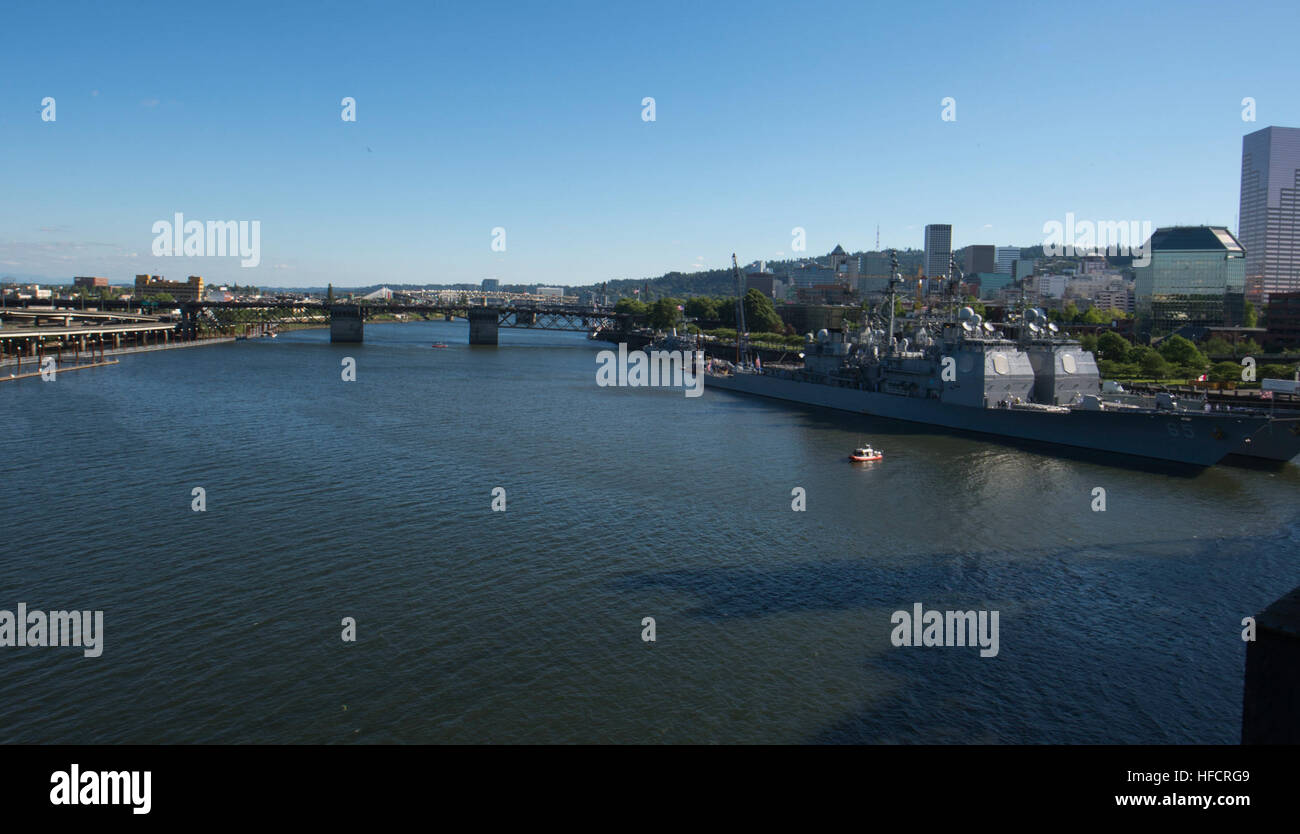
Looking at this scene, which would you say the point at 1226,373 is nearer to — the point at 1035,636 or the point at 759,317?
the point at 1035,636

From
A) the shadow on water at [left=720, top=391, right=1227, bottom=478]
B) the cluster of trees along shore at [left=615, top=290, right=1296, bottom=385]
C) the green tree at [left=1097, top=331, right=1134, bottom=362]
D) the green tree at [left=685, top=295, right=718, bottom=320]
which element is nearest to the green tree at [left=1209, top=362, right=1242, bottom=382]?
the cluster of trees along shore at [left=615, top=290, right=1296, bottom=385]

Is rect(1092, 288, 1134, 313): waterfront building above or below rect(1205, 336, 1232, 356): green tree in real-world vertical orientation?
above

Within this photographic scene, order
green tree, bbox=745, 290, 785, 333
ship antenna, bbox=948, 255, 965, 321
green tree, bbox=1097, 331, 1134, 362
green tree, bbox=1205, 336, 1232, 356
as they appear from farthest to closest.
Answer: green tree, bbox=745, 290, 785, 333 < green tree, bbox=1205, 336, 1232, 356 < green tree, bbox=1097, 331, 1134, 362 < ship antenna, bbox=948, 255, 965, 321

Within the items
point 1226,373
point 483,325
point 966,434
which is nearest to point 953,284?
point 966,434

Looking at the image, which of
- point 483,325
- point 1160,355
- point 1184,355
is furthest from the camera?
point 483,325

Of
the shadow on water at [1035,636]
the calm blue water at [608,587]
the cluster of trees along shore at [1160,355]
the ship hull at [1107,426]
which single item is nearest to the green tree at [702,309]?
the cluster of trees along shore at [1160,355]

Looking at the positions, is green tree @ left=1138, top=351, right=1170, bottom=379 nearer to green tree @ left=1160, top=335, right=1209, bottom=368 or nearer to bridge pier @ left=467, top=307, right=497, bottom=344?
green tree @ left=1160, top=335, right=1209, bottom=368
